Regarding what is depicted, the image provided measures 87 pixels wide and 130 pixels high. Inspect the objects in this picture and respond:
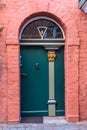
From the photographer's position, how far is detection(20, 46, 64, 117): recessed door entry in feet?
28.5

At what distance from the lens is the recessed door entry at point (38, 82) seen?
28.5 ft

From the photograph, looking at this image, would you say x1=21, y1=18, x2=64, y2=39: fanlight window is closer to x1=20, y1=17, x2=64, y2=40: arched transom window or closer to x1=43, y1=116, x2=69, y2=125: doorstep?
x1=20, y1=17, x2=64, y2=40: arched transom window

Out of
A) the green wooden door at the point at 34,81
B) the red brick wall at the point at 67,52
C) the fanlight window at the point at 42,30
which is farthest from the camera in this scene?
the green wooden door at the point at 34,81

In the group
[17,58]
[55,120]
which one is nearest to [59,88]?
[55,120]

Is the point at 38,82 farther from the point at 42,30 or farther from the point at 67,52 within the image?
the point at 42,30

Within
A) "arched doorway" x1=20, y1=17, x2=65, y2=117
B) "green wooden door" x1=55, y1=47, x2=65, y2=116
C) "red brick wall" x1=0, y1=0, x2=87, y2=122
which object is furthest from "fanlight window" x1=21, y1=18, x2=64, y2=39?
"green wooden door" x1=55, y1=47, x2=65, y2=116

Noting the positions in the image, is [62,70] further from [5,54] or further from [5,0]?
[5,0]

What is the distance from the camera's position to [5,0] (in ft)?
26.6

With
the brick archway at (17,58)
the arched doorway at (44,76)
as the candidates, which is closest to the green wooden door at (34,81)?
the arched doorway at (44,76)

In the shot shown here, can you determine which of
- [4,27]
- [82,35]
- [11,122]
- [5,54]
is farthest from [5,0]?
[11,122]

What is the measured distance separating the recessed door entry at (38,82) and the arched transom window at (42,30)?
1.11 ft

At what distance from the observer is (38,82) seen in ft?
28.7

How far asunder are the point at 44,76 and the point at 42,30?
1.22 m

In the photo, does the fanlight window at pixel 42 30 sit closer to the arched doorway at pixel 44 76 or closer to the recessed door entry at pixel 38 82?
the arched doorway at pixel 44 76
